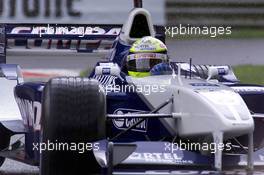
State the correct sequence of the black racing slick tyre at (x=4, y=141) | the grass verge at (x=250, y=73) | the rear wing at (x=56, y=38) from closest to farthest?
the black racing slick tyre at (x=4, y=141) < the rear wing at (x=56, y=38) < the grass verge at (x=250, y=73)

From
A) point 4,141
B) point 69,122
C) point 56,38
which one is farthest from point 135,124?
point 56,38

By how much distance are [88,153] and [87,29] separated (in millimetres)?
2668

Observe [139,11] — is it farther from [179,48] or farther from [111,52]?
[179,48]

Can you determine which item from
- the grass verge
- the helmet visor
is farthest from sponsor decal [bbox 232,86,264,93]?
the grass verge

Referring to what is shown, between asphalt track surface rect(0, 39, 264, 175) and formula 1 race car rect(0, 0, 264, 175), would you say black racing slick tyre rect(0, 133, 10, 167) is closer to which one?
formula 1 race car rect(0, 0, 264, 175)

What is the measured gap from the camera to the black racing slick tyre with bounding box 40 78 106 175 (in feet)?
17.3

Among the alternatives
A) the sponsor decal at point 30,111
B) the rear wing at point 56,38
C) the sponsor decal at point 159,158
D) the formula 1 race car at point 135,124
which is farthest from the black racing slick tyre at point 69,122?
the rear wing at point 56,38

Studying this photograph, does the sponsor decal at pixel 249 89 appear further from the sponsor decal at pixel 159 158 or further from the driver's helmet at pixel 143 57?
the sponsor decal at pixel 159 158

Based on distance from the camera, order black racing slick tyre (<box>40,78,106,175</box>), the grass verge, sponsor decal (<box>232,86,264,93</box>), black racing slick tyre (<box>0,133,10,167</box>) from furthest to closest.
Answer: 1. the grass verge
2. black racing slick tyre (<box>0,133,10,167</box>)
3. sponsor decal (<box>232,86,264,93</box>)
4. black racing slick tyre (<box>40,78,106,175</box>)

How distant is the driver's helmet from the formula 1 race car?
16 cm

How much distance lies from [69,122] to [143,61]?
1.57m

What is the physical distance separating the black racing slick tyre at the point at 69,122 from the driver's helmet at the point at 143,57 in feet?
4.35

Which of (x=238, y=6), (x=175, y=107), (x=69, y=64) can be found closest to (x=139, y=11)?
(x=175, y=107)

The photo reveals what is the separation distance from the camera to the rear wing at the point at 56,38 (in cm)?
777
